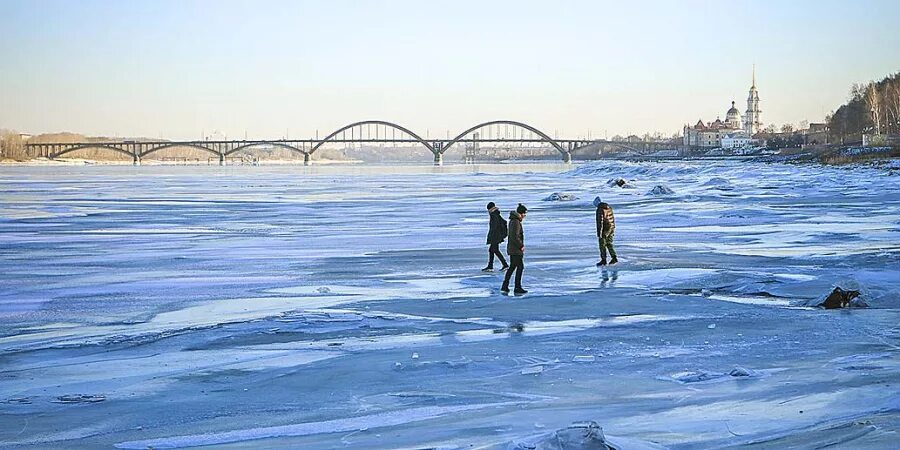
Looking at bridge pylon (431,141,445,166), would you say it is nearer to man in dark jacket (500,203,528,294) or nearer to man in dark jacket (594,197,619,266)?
man in dark jacket (594,197,619,266)

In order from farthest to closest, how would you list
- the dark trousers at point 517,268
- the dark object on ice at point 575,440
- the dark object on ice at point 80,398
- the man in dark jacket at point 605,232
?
the man in dark jacket at point 605,232 → the dark trousers at point 517,268 → the dark object on ice at point 80,398 → the dark object on ice at point 575,440

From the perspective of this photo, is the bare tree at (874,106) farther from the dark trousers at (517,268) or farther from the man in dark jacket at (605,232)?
the dark trousers at (517,268)

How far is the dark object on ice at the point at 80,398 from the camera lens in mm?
8141

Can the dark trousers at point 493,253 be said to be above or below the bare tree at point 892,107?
below

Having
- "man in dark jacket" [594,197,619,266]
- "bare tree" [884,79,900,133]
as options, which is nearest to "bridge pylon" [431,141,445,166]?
"bare tree" [884,79,900,133]

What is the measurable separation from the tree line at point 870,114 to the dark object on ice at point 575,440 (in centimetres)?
12360

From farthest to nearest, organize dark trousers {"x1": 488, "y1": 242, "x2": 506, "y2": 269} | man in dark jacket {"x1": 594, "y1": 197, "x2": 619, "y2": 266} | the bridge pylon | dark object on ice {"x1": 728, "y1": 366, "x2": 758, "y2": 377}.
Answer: the bridge pylon
man in dark jacket {"x1": 594, "y1": 197, "x2": 619, "y2": 266}
dark trousers {"x1": 488, "y1": 242, "x2": 506, "y2": 269}
dark object on ice {"x1": 728, "y1": 366, "x2": 758, "y2": 377}

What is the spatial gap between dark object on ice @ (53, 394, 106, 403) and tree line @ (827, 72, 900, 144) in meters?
123

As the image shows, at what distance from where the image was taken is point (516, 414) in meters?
7.65

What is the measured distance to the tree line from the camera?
12544 centimetres

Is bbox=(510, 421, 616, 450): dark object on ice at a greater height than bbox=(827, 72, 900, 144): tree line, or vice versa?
bbox=(827, 72, 900, 144): tree line

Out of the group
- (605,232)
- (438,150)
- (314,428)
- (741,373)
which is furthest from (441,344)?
(438,150)

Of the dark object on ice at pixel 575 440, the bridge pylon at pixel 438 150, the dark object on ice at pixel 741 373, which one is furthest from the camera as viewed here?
the bridge pylon at pixel 438 150

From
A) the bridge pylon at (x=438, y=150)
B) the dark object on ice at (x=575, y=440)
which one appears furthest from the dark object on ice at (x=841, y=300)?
the bridge pylon at (x=438, y=150)
